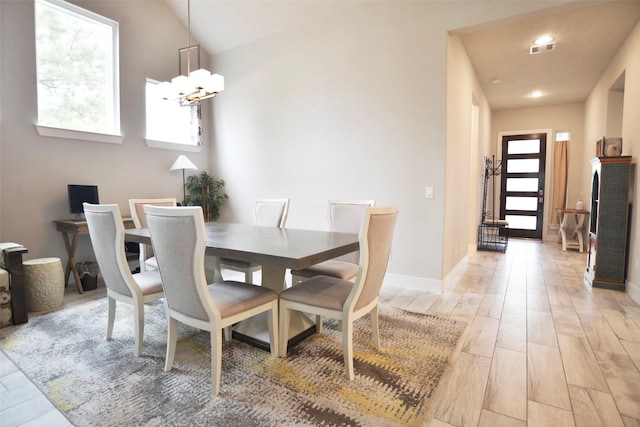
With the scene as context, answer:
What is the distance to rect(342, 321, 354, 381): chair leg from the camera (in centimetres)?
187

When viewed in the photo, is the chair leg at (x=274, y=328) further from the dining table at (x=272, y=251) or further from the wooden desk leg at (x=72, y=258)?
the wooden desk leg at (x=72, y=258)

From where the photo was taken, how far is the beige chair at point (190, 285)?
1.68m

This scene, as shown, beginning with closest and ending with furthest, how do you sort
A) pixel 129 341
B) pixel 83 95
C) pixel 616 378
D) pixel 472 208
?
pixel 616 378, pixel 129 341, pixel 83 95, pixel 472 208

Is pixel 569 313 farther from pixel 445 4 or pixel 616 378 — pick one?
pixel 445 4

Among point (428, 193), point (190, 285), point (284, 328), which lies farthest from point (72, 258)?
point (428, 193)

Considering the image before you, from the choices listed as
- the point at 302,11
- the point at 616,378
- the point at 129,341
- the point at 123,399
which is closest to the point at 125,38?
the point at 302,11

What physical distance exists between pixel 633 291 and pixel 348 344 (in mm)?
3369

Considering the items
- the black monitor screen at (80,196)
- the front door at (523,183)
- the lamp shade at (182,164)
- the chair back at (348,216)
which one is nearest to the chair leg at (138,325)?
the chair back at (348,216)

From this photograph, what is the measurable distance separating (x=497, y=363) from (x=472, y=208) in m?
4.31

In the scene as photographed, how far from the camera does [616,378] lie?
6.34 ft

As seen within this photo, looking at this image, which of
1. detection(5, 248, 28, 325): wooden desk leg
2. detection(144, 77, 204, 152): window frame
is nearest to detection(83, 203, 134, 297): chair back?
detection(5, 248, 28, 325): wooden desk leg

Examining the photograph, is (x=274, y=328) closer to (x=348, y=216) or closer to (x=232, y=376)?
(x=232, y=376)

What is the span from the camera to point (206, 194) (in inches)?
203

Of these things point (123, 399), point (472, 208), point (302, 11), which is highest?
point (302, 11)
